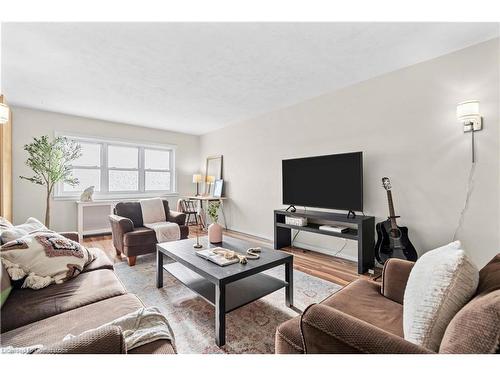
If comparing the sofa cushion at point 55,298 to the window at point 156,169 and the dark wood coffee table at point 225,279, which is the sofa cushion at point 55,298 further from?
the window at point 156,169

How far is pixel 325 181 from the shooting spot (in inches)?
124

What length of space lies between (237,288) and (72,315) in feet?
3.56

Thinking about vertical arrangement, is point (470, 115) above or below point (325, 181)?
above

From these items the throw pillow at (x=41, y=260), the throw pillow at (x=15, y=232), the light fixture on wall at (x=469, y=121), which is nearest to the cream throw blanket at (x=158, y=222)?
the throw pillow at (x=15, y=232)

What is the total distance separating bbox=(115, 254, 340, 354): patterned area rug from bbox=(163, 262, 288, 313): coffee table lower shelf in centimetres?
20

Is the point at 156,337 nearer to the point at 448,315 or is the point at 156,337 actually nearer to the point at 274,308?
the point at 448,315

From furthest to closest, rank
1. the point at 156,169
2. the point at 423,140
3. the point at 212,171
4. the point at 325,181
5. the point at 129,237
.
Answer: the point at 212,171
the point at 156,169
the point at 325,181
the point at 129,237
the point at 423,140

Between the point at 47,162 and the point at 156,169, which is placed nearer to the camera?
the point at 47,162

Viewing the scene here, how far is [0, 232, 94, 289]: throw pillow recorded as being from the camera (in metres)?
1.39

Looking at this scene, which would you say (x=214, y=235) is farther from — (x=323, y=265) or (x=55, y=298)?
(x=323, y=265)

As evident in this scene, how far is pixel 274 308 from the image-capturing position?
1907 mm

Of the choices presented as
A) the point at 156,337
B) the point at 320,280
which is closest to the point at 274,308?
the point at 320,280

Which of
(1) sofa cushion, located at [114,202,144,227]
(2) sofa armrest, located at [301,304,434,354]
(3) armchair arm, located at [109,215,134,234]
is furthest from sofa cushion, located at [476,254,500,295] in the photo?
(1) sofa cushion, located at [114,202,144,227]

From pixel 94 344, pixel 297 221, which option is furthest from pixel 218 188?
pixel 94 344
